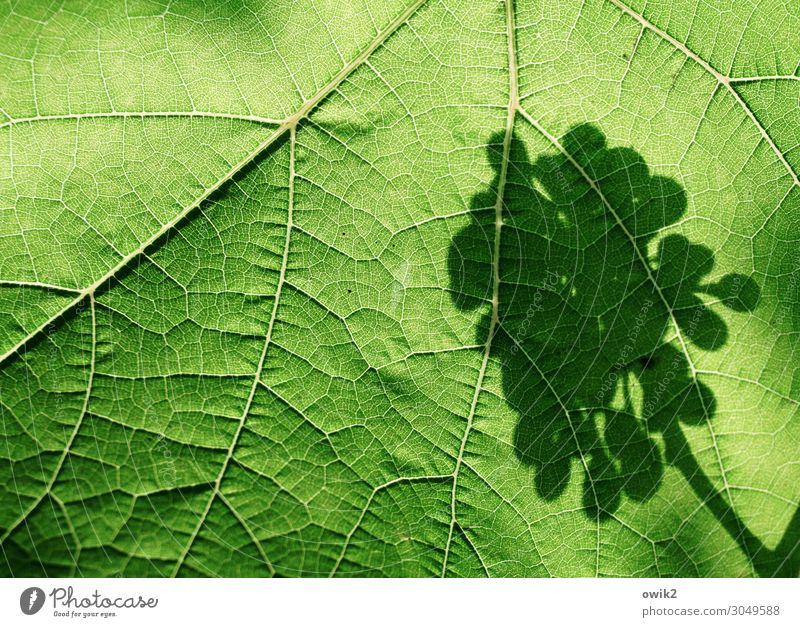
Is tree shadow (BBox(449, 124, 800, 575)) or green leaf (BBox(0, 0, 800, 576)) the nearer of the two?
green leaf (BBox(0, 0, 800, 576))

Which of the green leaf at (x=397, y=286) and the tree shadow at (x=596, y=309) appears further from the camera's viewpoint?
the tree shadow at (x=596, y=309)

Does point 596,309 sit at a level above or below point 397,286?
below
